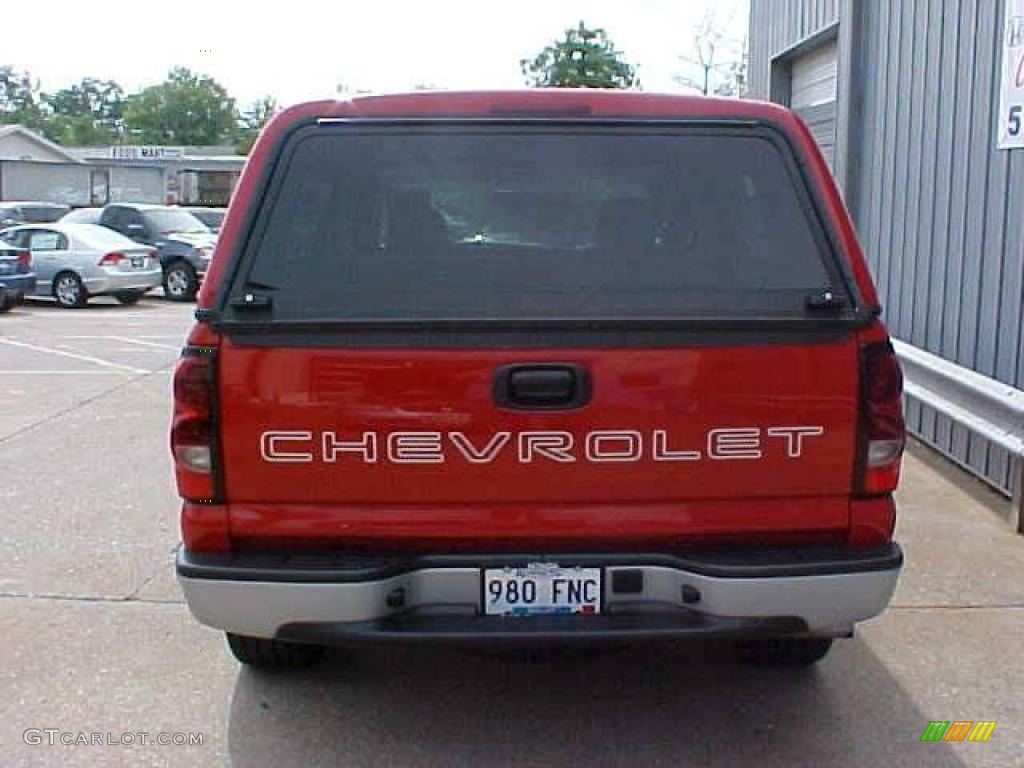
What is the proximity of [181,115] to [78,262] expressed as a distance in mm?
84845

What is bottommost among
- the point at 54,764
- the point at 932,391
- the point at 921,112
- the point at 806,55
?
the point at 54,764

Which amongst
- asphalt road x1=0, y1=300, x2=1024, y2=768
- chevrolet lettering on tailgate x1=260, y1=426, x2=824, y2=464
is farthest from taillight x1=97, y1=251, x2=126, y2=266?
chevrolet lettering on tailgate x1=260, y1=426, x2=824, y2=464

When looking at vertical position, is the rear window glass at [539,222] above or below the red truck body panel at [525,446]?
above

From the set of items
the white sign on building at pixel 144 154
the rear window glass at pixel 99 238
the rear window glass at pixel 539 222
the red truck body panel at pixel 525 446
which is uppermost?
the white sign on building at pixel 144 154

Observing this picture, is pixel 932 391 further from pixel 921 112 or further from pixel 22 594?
pixel 22 594

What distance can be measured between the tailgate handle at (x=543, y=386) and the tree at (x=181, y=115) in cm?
9850

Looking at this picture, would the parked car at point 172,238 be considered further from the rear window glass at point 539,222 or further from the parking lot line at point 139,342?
the rear window glass at point 539,222

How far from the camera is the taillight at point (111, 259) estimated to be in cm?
1891

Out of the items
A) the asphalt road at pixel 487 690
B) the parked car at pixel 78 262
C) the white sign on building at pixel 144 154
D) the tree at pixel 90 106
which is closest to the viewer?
the asphalt road at pixel 487 690

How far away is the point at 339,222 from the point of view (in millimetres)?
3383

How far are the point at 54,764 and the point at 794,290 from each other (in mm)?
2671

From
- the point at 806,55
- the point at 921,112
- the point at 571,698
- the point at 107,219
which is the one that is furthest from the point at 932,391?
the point at 107,219

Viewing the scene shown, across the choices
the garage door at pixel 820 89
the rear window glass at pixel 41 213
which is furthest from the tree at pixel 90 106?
the garage door at pixel 820 89

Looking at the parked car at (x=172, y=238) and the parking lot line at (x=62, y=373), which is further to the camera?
the parked car at (x=172, y=238)
